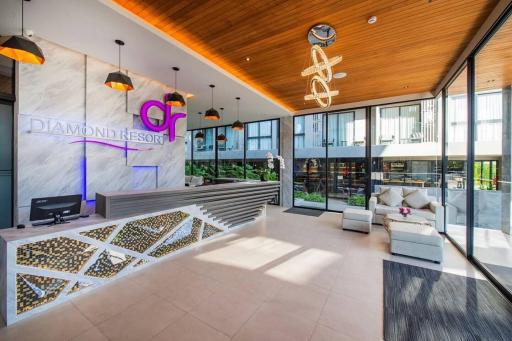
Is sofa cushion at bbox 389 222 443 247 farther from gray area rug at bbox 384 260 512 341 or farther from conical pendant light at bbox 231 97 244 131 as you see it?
conical pendant light at bbox 231 97 244 131

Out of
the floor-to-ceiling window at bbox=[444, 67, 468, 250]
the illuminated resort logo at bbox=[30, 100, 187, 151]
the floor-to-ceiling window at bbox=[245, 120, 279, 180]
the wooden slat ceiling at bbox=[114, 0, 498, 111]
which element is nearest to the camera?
the wooden slat ceiling at bbox=[114, 0, 498, 111]

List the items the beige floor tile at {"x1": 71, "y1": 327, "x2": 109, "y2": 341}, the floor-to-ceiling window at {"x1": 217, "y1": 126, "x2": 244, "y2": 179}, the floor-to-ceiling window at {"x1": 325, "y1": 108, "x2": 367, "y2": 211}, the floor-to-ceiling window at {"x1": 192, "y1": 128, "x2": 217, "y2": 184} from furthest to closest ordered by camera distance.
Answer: the floor-to-ceiling window at {"x1": 192, "y1": 128, "x2": 217, "y2": 184} → the floor-to-ceiling window at {"x1": 217, "y1": 126, "x2": 244, "y2": 179} → the floor-to-ceiling window at {"x1": 325, "y1": 108, "x2": 367, "y2": 211} → the beige floor tile at {"x1": 71, "y1": 327, "x2": 109, "y2": 341}

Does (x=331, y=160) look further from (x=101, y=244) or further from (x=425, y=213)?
(x=101, y=244)

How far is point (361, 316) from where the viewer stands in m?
2.28

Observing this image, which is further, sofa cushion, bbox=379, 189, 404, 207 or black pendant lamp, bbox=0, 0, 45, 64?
sofa cushion, bbox=379, 189, 404, 207

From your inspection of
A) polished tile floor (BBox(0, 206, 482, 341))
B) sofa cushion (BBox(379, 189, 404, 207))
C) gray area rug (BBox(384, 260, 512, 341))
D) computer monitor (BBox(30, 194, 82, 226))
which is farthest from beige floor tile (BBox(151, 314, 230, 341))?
sofa cushion (BBox(379, 189, 404, 207))

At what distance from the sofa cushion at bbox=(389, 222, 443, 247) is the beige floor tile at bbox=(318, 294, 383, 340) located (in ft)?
6.22

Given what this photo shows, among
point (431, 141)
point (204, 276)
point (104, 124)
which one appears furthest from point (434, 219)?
point (104, 124)

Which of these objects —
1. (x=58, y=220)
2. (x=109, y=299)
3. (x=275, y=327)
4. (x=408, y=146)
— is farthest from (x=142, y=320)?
(x=408, y=146)

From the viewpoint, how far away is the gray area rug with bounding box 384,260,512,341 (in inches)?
81.4

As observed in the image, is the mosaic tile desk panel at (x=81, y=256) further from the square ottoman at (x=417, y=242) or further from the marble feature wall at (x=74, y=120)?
the square ottoman at (x=417, y=242)

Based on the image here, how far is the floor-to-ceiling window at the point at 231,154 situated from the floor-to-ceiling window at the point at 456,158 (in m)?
7.05

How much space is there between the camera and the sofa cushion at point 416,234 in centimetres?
360

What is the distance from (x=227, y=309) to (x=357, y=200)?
6271 mm
